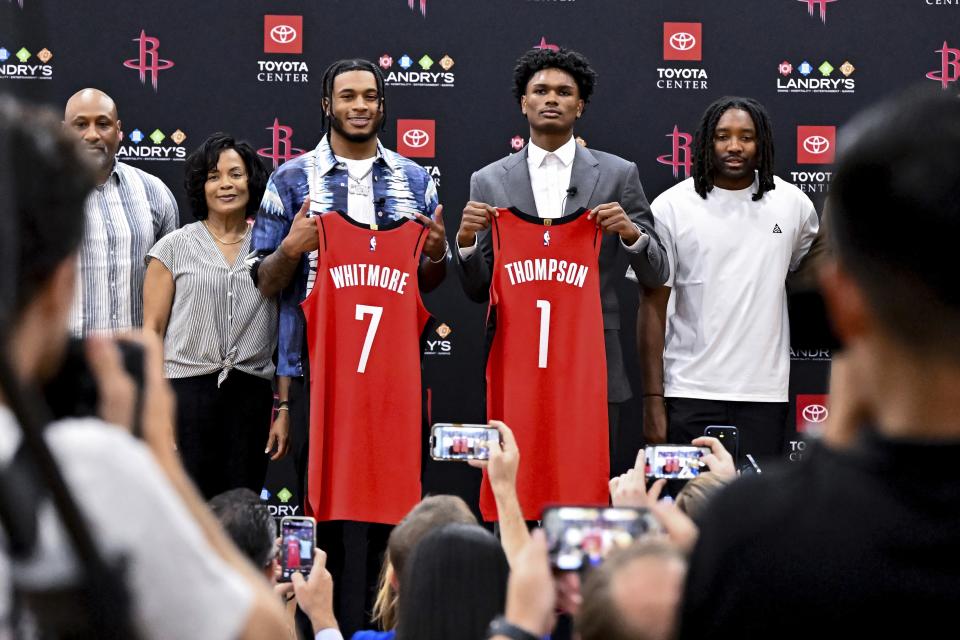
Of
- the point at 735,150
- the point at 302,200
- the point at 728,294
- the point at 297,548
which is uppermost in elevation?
the point at 735,150

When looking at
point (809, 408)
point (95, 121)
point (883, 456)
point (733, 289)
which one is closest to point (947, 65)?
point (809, 408)

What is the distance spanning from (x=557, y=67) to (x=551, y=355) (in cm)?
129

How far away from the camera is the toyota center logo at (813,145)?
5723 mm

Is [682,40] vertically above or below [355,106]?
above

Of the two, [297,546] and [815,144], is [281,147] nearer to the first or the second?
[815,144]

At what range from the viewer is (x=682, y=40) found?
18.7ft

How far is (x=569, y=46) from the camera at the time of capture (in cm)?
570

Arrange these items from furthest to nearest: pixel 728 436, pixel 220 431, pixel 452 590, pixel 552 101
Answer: pixel 552 101, pixel 220 431, pixel 728 436, pixel 452 590

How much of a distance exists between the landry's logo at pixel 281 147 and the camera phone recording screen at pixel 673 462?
130 inches

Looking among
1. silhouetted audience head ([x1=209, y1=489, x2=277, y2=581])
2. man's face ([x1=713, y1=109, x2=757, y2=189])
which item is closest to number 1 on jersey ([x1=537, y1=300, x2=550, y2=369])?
man's face ([x1=713, y1=109, x2=757, y2=189])

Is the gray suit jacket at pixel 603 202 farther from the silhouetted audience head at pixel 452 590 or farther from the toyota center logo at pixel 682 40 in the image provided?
the silhouetted audience head at pixel 452 590

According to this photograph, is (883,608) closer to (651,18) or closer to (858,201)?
(858,201)

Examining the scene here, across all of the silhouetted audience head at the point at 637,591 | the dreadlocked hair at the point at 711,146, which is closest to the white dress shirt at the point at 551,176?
the dreadlocked hair at the point at 711,146

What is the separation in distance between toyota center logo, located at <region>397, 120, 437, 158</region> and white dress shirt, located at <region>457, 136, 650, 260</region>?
3.60ft
